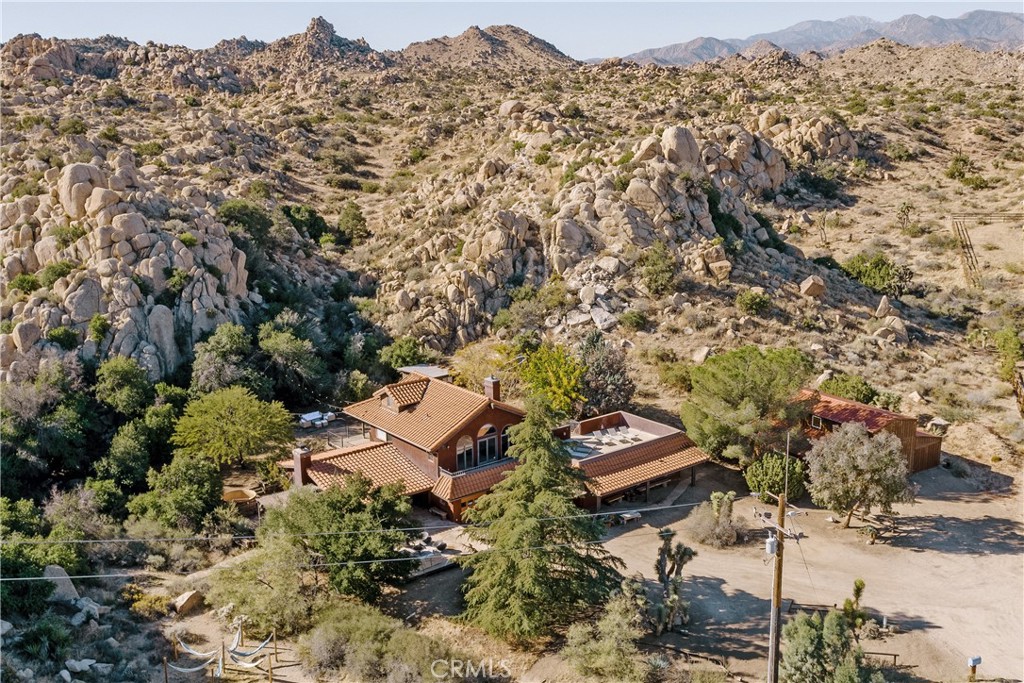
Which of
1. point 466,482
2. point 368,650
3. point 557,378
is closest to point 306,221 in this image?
point 557,378

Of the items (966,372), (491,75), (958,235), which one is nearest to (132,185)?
(966,372)

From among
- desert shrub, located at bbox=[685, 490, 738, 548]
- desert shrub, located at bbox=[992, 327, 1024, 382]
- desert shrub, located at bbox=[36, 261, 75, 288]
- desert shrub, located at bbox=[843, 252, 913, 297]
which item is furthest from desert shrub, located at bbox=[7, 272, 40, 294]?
desert shrub, located at bbox=[992, 327, 1024, 382]

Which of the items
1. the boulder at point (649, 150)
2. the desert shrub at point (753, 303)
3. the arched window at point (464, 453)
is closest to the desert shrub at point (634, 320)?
the desert shrub at point (753, 303)

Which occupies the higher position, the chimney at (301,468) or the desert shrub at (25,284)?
the desert shrub at (25,284)

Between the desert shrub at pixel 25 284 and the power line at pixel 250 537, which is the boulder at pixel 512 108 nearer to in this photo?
the desert shrub at pixel 25 284

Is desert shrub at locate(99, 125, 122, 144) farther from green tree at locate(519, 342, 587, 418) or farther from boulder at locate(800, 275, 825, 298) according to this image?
boulder at locate(800, 275, 825, 298)

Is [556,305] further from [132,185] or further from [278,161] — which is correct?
[278,161]
